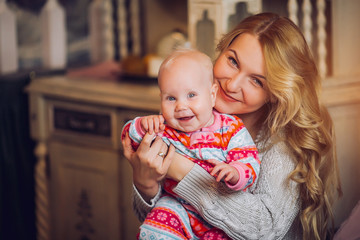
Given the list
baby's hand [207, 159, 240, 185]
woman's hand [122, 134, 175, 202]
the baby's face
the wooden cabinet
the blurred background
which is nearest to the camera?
baby's hand [207, 159, 240, 185]

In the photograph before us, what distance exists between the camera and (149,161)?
1427 millimetres

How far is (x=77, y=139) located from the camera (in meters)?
2.64

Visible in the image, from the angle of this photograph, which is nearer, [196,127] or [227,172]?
[227,172]

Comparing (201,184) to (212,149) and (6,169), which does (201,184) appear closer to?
(212,149)

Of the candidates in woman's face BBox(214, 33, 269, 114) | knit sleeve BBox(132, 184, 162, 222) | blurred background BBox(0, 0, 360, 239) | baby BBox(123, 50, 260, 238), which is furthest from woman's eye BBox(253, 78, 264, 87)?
blurred background BBox(0, 0, 360, 239)

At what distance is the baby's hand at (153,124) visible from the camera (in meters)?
1.37

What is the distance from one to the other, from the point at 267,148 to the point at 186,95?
0.33 m

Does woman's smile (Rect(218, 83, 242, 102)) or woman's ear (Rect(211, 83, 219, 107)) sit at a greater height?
woman's ear (Rect(211, 83, 219, 107))

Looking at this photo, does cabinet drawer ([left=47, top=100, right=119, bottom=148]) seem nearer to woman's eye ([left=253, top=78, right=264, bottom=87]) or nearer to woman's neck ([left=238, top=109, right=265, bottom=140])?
woman's neck ([left=238, top=109, right=265, bottom=140])

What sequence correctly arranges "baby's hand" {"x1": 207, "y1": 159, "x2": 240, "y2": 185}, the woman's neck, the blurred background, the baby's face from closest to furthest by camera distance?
"baby's hand" {"x1": 207, "y1": 159, "x2": 240, "y2": 185} < the baby's face < the woman's neck < the blurred background

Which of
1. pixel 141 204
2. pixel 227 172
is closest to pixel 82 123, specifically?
pixel 141 204

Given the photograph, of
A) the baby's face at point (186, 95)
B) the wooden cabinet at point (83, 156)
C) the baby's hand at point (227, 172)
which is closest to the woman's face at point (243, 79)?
the baby's face at point (186, 95)

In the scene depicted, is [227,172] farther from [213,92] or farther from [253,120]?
[253,120]

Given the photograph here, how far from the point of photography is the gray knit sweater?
140 centimetres
